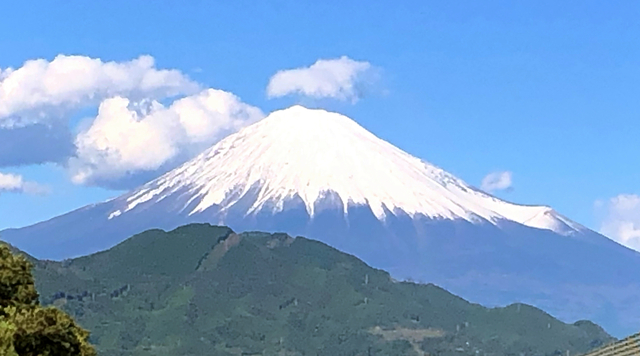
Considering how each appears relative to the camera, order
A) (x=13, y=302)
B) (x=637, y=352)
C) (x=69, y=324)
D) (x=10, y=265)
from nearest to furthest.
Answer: (x=637, y=352) → (x=69, y=324) → (x=13, y=302) → (x=10, y=265)

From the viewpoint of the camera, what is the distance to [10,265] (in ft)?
121

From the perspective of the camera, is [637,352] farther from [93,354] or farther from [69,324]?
[93,354]

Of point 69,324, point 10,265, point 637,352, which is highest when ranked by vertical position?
point 10,265

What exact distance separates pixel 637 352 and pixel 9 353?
9600 mm

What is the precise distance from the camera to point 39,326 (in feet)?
89.1

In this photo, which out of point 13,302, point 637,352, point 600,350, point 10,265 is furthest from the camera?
point 10,265

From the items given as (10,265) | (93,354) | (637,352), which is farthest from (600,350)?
(10,265)

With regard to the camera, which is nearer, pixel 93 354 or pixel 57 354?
pixel 57 354

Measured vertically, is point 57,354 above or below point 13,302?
below

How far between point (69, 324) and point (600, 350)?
33.8ft

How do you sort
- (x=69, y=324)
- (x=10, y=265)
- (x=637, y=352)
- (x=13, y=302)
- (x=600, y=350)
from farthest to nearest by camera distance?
(x=10, y=265), (x=13, y=302), (x=69, y=324), (x=600, y=350), (x=637, y=352)

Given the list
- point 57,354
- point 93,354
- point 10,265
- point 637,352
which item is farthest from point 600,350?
point 10,265

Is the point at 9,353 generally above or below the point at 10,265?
below

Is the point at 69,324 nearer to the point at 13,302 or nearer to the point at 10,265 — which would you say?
the point at 13,302
